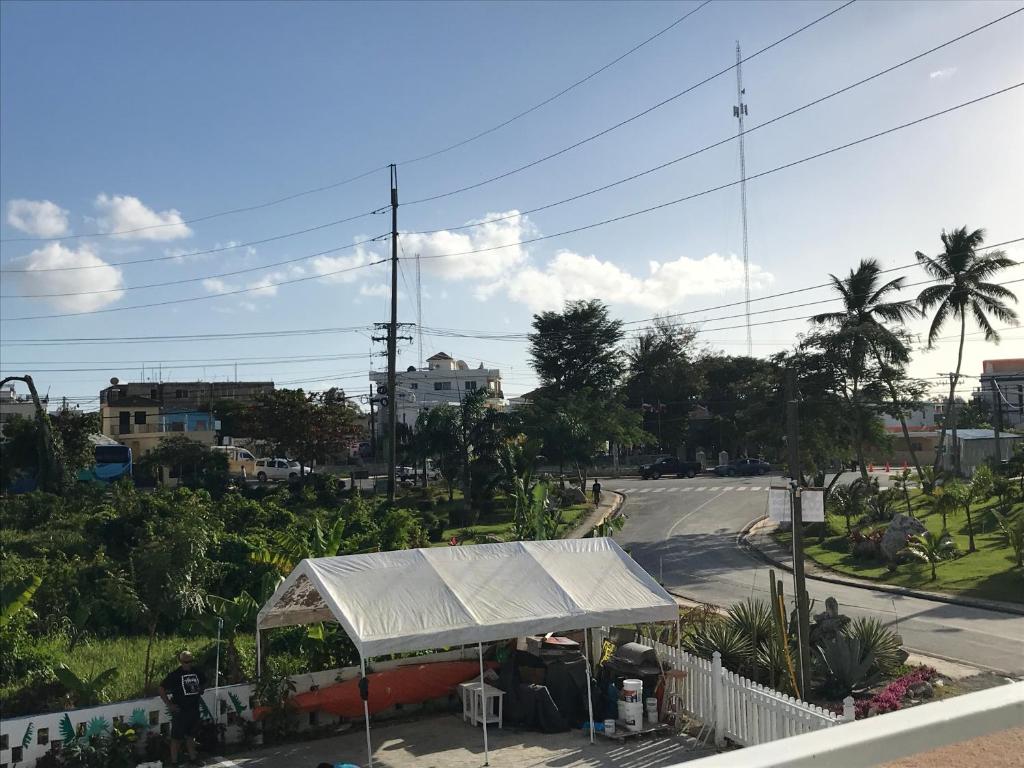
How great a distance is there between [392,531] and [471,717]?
544 inches

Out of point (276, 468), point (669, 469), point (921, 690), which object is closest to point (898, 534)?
point (921, 690)

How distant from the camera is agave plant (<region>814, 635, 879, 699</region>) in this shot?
12844 millimetres

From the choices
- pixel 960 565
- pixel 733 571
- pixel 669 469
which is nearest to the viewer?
pixel 960 565

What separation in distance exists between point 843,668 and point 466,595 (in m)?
5.69

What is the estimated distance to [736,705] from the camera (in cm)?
1088

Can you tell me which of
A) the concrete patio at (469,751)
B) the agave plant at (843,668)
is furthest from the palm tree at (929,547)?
the concrete patio at (469,751)

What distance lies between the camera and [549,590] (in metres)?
11.5

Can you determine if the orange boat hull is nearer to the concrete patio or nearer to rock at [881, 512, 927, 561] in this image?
the concrete patio

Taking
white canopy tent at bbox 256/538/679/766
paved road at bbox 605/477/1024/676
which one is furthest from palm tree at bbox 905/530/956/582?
white canopy tent at bbox 256/538/679/766

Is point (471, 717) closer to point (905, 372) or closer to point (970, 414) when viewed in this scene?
point (905, 372)

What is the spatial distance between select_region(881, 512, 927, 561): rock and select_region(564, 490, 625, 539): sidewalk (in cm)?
1066

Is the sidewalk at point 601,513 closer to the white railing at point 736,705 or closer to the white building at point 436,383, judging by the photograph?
the white railing at point 736,705

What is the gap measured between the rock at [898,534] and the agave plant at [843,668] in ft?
54.9

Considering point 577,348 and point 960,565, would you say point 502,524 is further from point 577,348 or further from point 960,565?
point 577,348
